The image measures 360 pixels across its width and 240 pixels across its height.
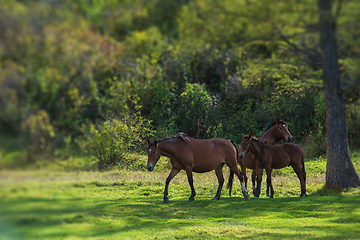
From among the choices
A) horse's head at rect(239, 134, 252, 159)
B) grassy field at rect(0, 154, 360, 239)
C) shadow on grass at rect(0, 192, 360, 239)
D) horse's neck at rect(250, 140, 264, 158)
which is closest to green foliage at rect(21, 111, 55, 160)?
grassy field at rect(0, 154, 360, 239)

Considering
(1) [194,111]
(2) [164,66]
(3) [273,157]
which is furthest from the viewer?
(2) [164,66]

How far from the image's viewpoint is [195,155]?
10195 millimetres

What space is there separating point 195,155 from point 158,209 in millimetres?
2024

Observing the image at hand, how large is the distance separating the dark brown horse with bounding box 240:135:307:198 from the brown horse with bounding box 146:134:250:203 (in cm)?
61

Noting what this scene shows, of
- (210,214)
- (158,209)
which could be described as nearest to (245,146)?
(210,214)

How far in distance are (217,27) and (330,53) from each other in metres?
3.93

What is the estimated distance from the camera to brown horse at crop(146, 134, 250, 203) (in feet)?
32.1

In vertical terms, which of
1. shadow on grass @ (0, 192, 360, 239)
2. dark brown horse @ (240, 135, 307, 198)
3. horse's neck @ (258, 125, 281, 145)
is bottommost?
shadow on grass @ (0, 192, 360, 239)

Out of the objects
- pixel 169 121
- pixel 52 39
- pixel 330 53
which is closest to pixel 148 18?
pixel 52 39

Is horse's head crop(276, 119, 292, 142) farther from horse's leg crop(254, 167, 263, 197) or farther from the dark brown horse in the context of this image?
horse's leg crop(254, 167, 263, 197)

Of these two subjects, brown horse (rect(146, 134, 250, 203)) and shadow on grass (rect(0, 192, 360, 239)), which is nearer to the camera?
shadow on grass (rect(0, 192, 360, 239))

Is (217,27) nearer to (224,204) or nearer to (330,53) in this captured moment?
(330,53)

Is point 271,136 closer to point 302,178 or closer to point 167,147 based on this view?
point 302,178

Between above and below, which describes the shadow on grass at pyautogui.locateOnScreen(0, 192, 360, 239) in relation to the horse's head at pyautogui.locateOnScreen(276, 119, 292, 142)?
below
